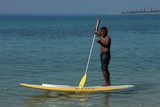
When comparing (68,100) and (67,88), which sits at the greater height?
(67,88)

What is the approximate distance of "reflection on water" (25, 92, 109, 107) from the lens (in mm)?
12219

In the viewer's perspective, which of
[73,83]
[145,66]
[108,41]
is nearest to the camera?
[108,41]

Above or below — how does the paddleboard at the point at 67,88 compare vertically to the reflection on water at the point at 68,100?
above

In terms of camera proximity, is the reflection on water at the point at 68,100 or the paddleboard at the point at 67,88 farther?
the paddleboard at the point at 67,88

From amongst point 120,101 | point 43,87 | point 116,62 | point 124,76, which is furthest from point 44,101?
point 116,62

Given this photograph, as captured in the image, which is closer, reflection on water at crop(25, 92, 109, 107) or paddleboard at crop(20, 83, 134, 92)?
reflection on water at crop(25, 92, 109, 107)

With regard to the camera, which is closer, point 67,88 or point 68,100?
point 68,100

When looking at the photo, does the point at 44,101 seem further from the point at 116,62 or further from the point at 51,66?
the point at 116,62

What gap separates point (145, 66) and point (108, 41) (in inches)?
288

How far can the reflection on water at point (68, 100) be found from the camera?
40.1ft

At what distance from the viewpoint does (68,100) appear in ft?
41.8

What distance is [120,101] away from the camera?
1259cm

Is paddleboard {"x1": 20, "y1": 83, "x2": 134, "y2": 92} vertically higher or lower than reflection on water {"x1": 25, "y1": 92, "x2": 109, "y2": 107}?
higher

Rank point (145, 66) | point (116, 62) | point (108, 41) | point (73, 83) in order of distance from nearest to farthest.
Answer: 1. point (108, 41)
2. point (73, 83)
3. point (145, 66)
4. point (116, 62)
